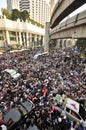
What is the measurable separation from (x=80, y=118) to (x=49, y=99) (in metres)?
3.02

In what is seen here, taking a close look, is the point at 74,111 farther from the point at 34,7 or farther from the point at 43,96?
the point at 34,7

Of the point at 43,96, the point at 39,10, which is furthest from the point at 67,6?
the point at 39,10

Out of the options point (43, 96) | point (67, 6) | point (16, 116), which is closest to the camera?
point (16, 116)

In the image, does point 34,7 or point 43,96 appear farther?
point 34,7

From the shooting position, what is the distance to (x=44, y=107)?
10.9m

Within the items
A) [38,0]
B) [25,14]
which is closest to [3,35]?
[25,14]

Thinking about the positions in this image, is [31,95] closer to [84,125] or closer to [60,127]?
[60,127]

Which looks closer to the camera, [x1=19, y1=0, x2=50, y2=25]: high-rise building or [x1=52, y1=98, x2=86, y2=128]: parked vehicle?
[x1=52, y1=98, x2=86, y2=128]: parked vehicle

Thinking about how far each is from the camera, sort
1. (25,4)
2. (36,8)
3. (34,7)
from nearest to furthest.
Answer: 1. (25,4)
2. (34,7)
3. (36,8)

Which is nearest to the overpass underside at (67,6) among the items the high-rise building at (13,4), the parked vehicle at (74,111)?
the parked vehicle at (74,111)

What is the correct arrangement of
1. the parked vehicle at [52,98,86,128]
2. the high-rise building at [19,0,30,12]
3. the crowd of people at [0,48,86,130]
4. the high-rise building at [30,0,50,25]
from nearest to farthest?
1. the crowd of people at [0,48,86,130]
2. the parked vehicle at [52,98,86,128]
3. the high-rise building at [19,0,30,12]
4. the high-rise building at [30,0,50,25]

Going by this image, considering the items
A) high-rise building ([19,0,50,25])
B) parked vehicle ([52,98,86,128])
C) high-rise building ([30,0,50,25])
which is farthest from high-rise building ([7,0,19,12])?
parked vehicle ([52,98,86,128])

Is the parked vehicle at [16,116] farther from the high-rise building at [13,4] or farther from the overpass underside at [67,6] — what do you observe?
the high-rise building at [13,4]

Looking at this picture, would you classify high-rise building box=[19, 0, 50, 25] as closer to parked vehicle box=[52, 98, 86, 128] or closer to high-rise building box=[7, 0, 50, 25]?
high-rise building box=[7, 0, 50, 25]
